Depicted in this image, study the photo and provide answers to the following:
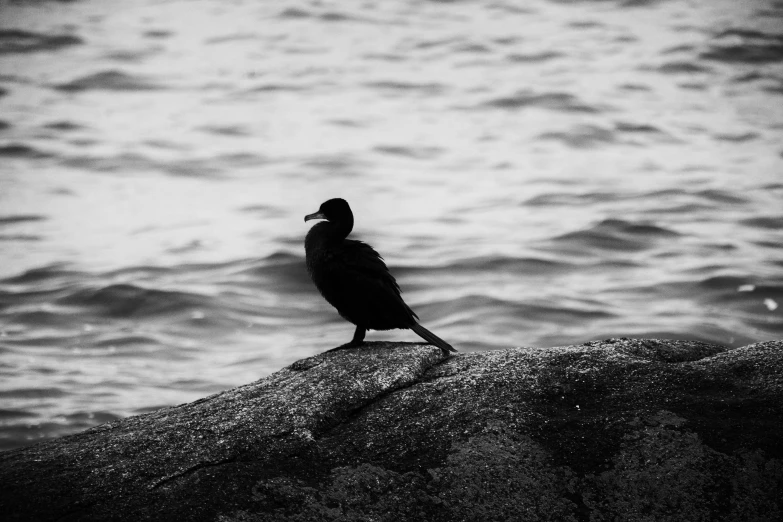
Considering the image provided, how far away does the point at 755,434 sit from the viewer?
433 centimetres

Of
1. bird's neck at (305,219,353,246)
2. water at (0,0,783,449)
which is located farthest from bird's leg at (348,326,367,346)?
water at (0,0,783,449)

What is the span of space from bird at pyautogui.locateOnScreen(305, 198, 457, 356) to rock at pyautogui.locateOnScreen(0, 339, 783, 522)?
86 centimetres

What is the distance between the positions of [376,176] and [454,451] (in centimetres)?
1456

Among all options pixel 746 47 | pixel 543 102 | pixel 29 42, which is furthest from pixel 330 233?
pixel 29 42

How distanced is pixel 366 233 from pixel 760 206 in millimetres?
6865

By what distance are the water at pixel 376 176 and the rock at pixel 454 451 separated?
5.55 metres

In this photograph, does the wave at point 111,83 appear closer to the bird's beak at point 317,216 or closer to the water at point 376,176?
the water at point 376,176

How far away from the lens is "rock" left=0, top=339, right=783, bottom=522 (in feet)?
13.5

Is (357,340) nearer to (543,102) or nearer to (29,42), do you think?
(543,102)

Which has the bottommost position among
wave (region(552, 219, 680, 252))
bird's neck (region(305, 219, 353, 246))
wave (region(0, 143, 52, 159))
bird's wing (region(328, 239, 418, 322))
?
wave (region(552, 219, 680, 252))

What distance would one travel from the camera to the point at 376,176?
18672mm

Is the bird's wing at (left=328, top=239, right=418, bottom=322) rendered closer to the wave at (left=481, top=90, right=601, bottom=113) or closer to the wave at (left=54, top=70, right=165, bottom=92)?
the wave at (left=481, top=90, right=601, bottom=113)

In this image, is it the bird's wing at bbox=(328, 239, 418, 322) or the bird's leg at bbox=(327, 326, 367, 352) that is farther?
the bird's wing at bbox=(328, 239, 418, 322)

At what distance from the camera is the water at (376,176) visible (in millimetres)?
12133
